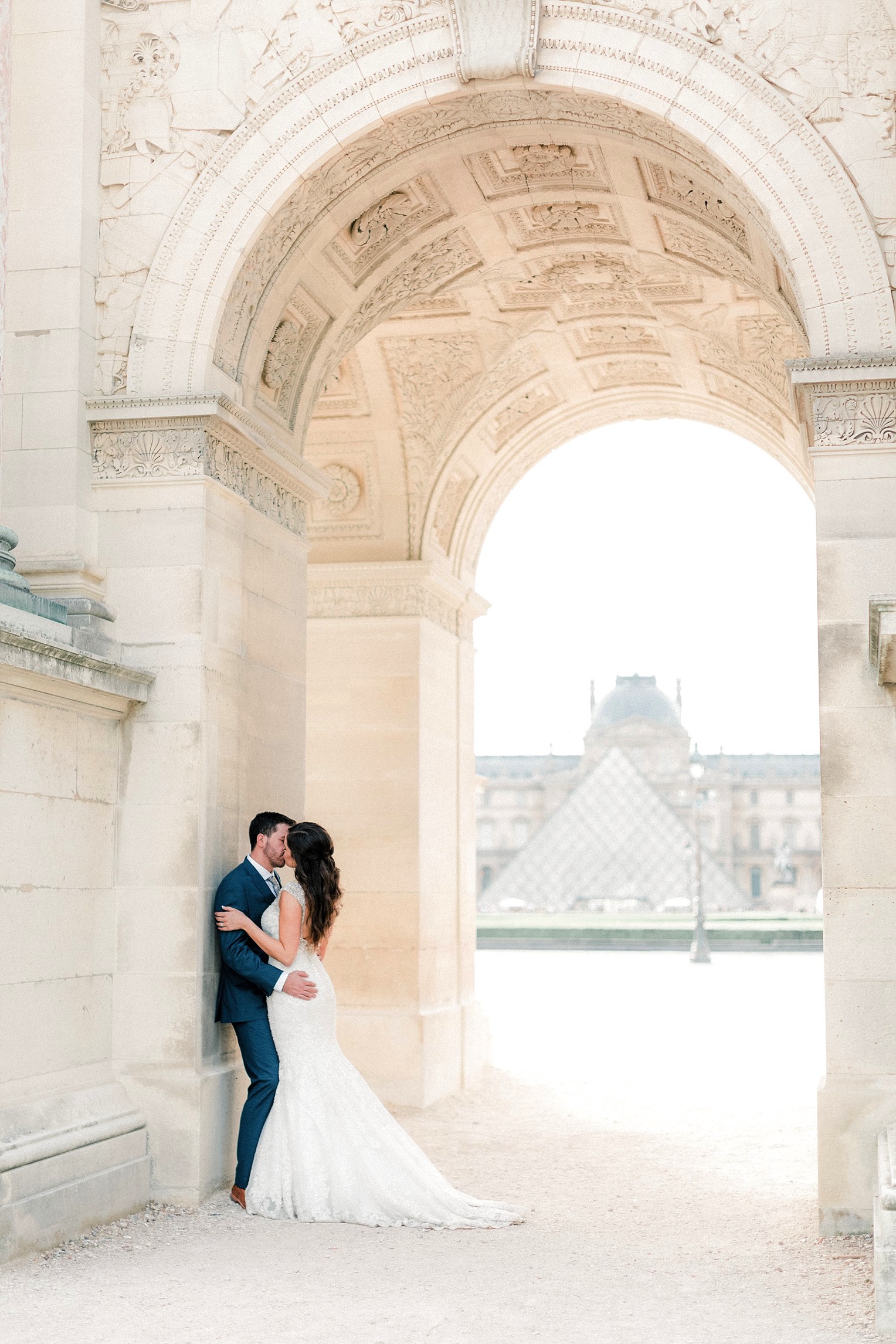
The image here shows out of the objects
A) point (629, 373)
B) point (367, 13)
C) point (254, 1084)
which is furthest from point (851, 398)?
point (629, 373)

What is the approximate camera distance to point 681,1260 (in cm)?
795

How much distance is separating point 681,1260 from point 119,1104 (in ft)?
10.6

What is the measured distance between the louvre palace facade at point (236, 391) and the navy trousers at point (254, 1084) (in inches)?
10.7

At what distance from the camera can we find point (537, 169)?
1123cm

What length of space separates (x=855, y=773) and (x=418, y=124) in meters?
4.95

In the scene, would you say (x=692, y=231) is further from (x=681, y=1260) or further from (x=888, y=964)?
(x=681, y=1260)

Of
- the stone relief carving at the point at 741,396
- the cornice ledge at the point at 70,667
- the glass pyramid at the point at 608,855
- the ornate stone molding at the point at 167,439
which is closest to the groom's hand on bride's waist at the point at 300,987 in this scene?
the cornice ledge at the point at 70,667

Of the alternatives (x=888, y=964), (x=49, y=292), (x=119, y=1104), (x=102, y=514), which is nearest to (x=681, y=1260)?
(x=888, y=964)

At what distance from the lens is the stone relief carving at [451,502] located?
49.8 feet

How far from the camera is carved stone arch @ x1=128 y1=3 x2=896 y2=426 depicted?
8977mm

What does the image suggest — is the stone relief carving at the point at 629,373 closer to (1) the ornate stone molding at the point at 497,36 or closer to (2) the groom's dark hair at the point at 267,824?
(1) the ornate stone molding at the point at 497,36

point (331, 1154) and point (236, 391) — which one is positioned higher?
point (236, 391)

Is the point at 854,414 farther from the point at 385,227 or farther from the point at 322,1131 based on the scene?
the point at 322,1131

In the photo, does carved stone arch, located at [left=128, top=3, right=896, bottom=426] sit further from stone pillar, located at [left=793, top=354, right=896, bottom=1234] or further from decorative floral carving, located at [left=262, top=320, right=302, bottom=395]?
decorative floral carving, located at [left=262, top=320, right=302, bottom=395]
